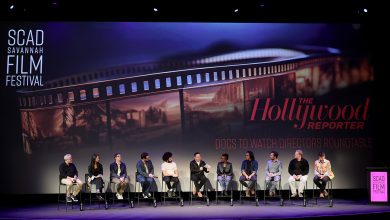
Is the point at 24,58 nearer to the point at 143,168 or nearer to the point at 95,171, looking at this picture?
the point at 95,171

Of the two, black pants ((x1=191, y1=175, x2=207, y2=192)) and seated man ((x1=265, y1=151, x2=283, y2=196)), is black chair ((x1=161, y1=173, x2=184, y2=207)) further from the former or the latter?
seated man ((x1=265, y1=151, x2=283, y2=196))

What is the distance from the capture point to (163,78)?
10.6 metres

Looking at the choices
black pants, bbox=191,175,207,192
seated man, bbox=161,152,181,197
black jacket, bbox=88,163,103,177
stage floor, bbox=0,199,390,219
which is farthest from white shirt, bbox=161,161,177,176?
black jacket, bbox=88,163,103,177

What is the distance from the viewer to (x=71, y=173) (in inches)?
376

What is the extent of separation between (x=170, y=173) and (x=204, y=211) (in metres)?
1.30

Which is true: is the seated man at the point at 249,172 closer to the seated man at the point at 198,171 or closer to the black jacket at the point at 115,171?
the seated man at the point at 198,171

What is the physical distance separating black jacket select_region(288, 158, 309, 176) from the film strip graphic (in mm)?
1771

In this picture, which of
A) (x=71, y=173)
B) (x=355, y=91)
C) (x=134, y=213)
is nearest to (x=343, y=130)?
(x=355, y=91)

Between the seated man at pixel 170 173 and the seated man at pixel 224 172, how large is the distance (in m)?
0.74

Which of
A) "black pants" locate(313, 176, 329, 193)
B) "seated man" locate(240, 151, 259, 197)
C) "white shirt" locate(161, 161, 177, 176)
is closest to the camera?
"black pants" locate(313, 176, 329, 193)

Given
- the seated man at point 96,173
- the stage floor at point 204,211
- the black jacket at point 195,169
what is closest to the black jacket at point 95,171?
the seated man at point 96,173

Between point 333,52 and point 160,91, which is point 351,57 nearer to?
point 333,52

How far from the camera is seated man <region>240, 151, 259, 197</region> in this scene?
32.2 ft

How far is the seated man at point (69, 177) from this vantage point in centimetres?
943
